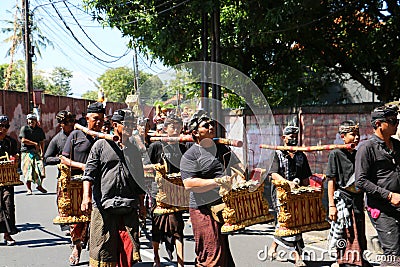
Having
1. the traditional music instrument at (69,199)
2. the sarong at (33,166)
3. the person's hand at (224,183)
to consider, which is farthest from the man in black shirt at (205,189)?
the sarong at (33,166)

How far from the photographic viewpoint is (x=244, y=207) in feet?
17.0

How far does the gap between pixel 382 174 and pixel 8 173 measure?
536cm

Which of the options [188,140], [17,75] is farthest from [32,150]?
[17,75]

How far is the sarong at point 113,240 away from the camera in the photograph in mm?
5273

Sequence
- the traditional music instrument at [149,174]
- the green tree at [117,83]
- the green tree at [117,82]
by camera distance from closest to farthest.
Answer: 1. the traditional music instrument at [149,174]
2. the green tree at [117,83]
3. the green tree at [117,82]

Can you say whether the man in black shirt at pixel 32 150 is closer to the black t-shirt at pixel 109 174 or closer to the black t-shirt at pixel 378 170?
the black t-shirt at pixel 109 174

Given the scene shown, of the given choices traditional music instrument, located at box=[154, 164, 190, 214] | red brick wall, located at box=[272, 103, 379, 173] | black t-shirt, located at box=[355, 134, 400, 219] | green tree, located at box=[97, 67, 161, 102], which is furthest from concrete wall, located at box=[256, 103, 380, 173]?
green tree, located at box=[97, 67, 161, 102]

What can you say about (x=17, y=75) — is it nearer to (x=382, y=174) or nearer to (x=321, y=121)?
(x=321, y=121)

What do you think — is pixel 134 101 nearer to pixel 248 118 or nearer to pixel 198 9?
pixel 198 9

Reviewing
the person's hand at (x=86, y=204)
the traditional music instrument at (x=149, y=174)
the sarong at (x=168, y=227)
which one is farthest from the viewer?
the traditional music instrument at (x=149, y=174)

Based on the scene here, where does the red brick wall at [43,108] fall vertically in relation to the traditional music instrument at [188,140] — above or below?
above

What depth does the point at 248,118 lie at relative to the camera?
553 inches

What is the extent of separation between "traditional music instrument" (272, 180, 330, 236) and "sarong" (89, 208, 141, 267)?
1518 mm

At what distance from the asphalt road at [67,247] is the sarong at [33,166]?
7.07ft
